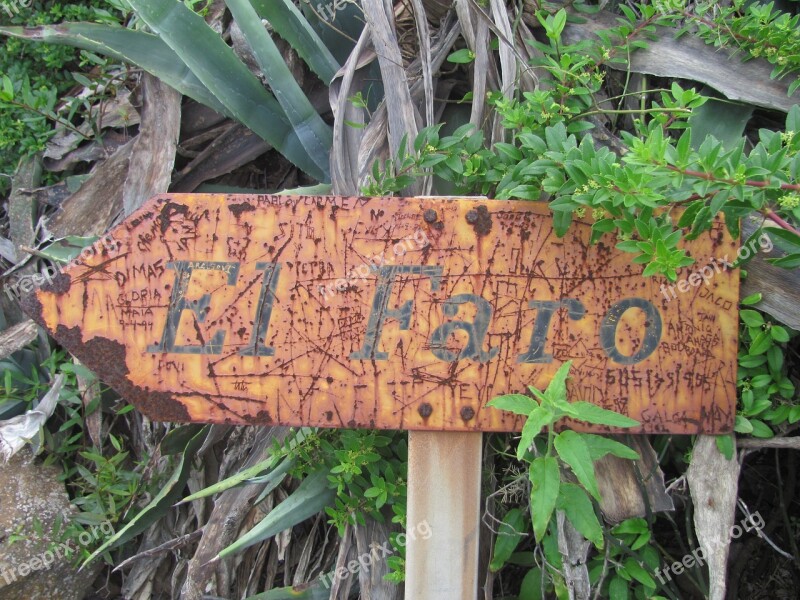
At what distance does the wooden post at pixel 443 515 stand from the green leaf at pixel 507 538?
211 mm

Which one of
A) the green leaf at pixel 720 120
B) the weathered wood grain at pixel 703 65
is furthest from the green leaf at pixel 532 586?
the weathered wood grain at pixel 703 65

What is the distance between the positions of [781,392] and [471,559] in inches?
25.1

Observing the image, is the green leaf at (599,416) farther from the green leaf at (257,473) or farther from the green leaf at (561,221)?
the green leaf at (257,473)

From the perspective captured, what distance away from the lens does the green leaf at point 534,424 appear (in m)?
0.96

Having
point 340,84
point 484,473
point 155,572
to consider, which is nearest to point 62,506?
point 155,572

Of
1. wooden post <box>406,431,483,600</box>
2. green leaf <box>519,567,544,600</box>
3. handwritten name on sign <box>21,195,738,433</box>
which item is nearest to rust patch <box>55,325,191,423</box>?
handwritten name on sign <box>21,195,738,433</box>

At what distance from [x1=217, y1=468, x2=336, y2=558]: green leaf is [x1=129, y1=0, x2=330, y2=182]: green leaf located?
675mm

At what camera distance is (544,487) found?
991 mm

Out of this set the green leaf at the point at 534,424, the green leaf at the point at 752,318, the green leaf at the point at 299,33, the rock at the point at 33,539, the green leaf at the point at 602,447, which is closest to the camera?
the green leaf at the point at 534,424

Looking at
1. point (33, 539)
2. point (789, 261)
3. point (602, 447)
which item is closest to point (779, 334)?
point (789, 261)

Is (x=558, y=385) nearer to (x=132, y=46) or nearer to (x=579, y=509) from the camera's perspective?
(x=579, y=509)

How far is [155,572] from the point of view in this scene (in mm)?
1654

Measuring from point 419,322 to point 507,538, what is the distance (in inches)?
20.6

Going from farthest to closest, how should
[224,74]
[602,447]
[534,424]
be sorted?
[224,74] < [602,447] < [534,424]
